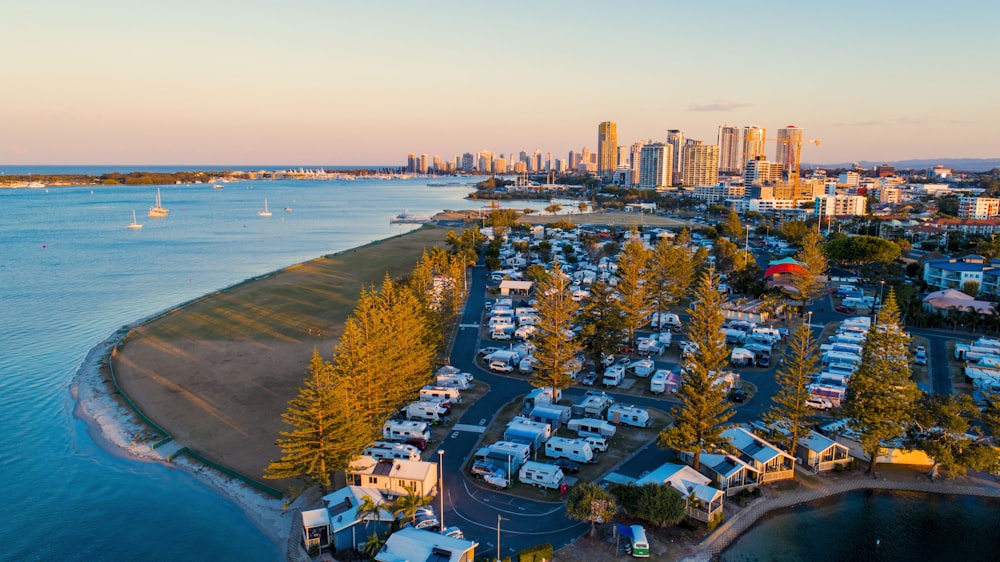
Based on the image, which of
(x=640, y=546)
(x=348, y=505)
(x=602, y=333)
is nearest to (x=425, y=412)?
(x=348, y=505)

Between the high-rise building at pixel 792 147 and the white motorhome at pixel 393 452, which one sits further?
the high-rise building at pixel 792 147

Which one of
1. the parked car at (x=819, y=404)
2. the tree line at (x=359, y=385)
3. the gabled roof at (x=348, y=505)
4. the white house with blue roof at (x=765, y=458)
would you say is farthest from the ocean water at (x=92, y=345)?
the parked car at (x=819, y=404)

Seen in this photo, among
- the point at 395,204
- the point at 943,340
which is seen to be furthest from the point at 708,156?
the point at 943,340

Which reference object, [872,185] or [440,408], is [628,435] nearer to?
[440,408]

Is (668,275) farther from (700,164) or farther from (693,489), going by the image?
(700,164)

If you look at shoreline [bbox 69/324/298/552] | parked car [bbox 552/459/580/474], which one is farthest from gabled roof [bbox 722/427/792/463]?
shoreline [bbox 69/324/298/552]

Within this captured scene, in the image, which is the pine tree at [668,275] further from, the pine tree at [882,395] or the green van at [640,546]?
the green van at [640,546]
